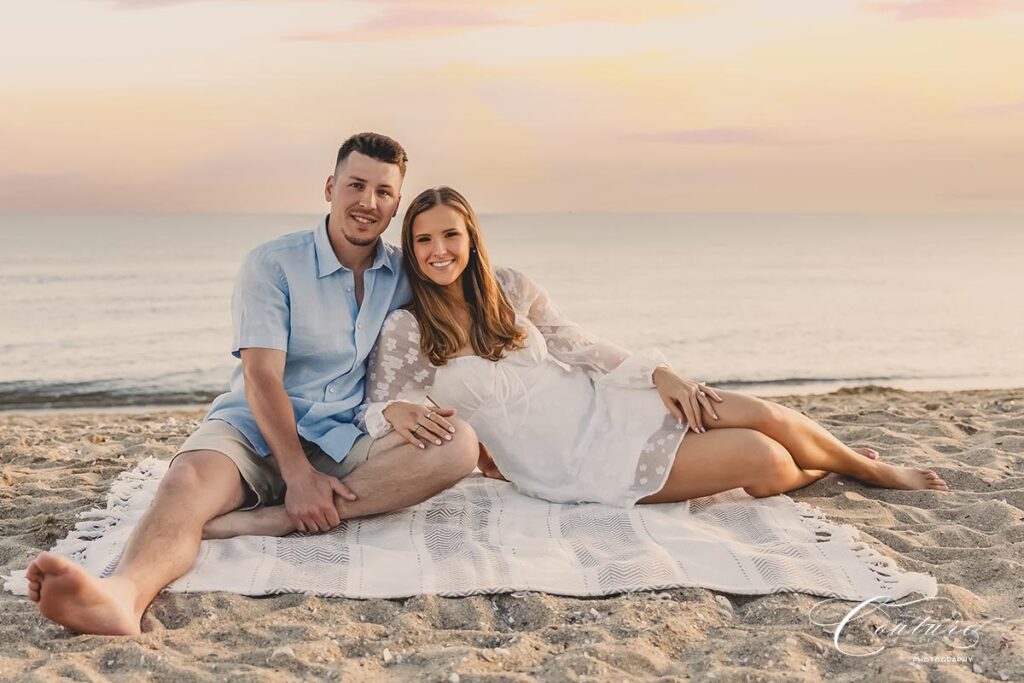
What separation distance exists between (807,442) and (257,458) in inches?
103

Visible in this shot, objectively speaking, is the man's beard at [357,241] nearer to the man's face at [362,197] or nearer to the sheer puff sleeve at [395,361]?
the man's face at [362,197]

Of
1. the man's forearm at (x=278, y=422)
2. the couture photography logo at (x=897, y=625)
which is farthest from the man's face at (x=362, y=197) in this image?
the couture photography logo at (x=897, y=625)

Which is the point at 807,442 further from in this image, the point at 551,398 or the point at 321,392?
the point at 321,392

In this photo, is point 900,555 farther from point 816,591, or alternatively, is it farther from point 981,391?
point 981,391

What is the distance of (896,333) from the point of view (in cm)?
2005

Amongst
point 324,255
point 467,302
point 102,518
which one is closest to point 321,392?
point 324,255

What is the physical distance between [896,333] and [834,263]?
27.1 metres

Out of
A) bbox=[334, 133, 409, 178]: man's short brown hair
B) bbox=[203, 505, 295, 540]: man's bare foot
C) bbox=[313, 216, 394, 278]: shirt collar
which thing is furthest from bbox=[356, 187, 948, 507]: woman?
bbox=[203, 505, 295, 540]: man's bare foot

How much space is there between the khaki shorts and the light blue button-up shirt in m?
0.05

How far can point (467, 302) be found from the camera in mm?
4703

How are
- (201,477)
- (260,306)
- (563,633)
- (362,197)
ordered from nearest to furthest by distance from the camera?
1. (563,633)
2. (201,477)
3. (260,306)
4. (362,197)

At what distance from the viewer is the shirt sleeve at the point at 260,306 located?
427 centimetres

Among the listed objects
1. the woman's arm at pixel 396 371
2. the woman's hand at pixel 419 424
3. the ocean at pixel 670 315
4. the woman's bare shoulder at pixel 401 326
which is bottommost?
the ocean at pixel 670 315

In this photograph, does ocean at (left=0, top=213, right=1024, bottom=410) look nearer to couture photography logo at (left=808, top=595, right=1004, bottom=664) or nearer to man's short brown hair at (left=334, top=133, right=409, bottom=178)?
man's short brown hair at (left=334, top=133, right=409, bottom=178)
